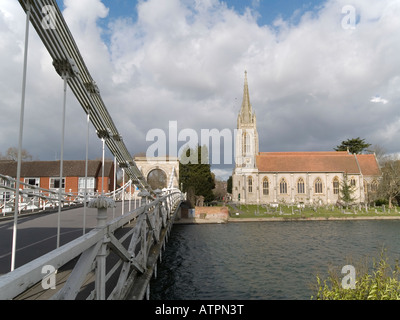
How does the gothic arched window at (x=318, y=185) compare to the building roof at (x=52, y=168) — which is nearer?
the building roof at (x=52, y=168)

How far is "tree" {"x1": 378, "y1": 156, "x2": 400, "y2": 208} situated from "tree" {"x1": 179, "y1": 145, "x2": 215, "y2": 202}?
77.8 feet

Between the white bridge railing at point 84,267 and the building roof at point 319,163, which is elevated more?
the building roof at point 319,163

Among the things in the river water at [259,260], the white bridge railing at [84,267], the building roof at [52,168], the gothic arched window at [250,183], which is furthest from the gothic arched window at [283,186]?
the white bridge railing at [84,267]

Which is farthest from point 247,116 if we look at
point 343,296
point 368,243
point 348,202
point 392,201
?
point 343,296

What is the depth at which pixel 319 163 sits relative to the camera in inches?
2045

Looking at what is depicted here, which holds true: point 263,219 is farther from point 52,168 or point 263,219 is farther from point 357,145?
point 357,145

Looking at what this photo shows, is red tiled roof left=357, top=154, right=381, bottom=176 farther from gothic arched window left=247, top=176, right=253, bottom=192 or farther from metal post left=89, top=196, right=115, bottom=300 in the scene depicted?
metal post left=89, top=196, right=115, bottom=300

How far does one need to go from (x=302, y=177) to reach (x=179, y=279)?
44.2 m

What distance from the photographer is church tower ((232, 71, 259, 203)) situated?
50.2 meters

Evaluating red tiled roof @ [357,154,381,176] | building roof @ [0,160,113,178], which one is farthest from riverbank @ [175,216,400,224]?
red tiled roof @ [357,154,381,176]

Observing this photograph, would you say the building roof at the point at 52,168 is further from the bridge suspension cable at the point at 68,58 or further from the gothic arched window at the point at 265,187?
the gothic arched window at the point at 265,187

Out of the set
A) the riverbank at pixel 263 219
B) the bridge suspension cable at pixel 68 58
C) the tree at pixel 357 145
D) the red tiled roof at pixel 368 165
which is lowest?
the riverbank at pixel 263 219

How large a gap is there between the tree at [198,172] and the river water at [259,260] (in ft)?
52.4

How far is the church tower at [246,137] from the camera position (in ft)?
178
